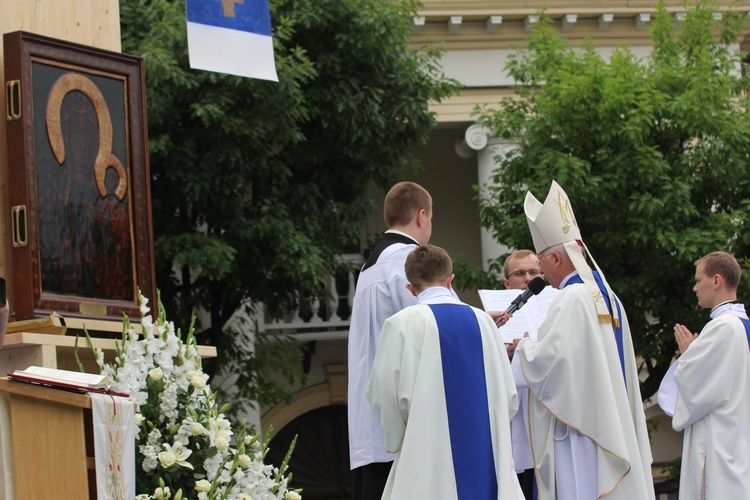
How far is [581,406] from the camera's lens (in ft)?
23.0

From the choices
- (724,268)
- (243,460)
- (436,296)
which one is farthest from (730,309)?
(243,460)

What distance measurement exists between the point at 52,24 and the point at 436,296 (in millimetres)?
2851

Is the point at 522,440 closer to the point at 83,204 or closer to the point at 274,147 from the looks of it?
the point at 83,204

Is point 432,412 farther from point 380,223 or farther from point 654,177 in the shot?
point 380,223

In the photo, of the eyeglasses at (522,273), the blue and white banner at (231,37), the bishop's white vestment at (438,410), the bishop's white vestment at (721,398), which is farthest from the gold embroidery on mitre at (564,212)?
the blue and white banner at (231,37)

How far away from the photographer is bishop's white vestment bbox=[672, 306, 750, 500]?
870 cm

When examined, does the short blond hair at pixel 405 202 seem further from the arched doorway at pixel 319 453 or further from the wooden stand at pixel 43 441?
the arched doorway at pixel 319 453

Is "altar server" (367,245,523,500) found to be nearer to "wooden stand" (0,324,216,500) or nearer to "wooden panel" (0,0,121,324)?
"wooden stand" (0,324,216,500)

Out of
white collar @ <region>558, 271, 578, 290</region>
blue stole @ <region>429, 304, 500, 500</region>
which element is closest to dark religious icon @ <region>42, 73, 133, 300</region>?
blue stole @ <region>429, 304, 500, 500</region>

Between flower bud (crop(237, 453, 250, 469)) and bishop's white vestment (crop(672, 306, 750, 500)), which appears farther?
bishop's white vestment (crop(672, 306, 750, 500))

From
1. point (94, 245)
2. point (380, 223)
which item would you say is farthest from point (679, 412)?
point (380, 223)

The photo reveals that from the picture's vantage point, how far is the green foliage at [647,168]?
15.0 m

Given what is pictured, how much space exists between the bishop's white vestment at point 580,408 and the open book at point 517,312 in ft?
1.40

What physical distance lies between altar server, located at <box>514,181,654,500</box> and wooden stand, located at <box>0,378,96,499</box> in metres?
2.57
